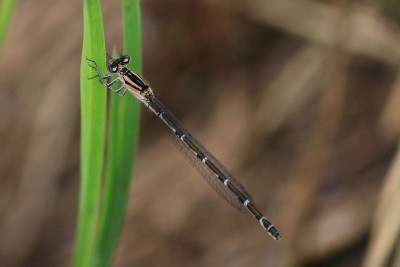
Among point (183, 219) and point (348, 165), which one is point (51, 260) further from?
point (348, 165)

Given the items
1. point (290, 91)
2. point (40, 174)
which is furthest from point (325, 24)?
point (40, 174)

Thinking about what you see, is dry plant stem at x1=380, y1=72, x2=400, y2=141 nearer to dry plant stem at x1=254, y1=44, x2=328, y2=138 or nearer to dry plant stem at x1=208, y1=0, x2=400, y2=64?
dry plant stem at x1=208, y1=0, x2=400, y2=64

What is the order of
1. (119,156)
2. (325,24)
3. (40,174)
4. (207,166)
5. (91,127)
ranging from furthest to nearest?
(40,174) → (325,24) → (207,166) → (119,156) → (91,127)

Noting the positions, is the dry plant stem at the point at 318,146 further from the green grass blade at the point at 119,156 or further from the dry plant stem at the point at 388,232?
the green grass blade at the point at 119,156

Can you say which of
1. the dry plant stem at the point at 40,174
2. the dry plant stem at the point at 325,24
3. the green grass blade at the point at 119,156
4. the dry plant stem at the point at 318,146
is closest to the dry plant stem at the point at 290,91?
the dry plant stem at the point at 325,24

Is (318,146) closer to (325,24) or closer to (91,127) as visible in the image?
(325,24)

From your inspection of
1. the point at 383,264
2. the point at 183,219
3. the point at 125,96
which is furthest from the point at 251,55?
the point at 125,96

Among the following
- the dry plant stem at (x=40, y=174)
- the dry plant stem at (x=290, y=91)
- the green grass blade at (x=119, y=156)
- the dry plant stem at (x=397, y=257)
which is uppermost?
the dry plant stem at (x=40, y=174)
